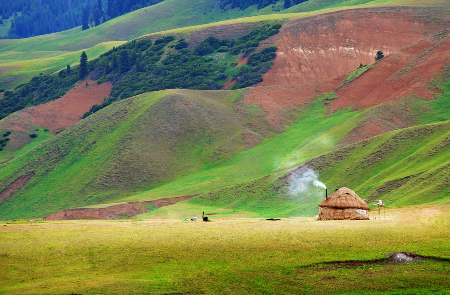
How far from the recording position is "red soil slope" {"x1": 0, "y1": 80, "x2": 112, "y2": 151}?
497 feet

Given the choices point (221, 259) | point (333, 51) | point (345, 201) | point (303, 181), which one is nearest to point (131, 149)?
point (303, 181)

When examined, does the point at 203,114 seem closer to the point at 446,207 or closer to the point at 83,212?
the point at 83,212

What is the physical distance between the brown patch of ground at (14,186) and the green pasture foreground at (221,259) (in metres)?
70.3

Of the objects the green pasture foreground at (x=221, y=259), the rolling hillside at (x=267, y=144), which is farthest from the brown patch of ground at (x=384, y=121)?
the green pasture foreground at (x=221, y=259)

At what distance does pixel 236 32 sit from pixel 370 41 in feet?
153

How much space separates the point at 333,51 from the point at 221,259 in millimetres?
127877

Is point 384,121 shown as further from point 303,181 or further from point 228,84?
point 228,84

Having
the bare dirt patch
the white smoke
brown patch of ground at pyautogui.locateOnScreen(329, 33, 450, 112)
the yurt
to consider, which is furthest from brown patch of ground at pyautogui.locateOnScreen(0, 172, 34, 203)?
the bare dirt patch

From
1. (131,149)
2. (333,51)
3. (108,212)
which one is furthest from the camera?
(333,51)

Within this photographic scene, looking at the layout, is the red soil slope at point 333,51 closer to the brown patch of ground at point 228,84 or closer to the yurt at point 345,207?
the brown patch of ground at point 228,84

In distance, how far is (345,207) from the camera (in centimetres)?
5200

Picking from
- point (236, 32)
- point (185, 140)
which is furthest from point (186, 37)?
point (185, 140)

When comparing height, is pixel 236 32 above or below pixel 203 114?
above

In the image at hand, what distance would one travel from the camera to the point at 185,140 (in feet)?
387
